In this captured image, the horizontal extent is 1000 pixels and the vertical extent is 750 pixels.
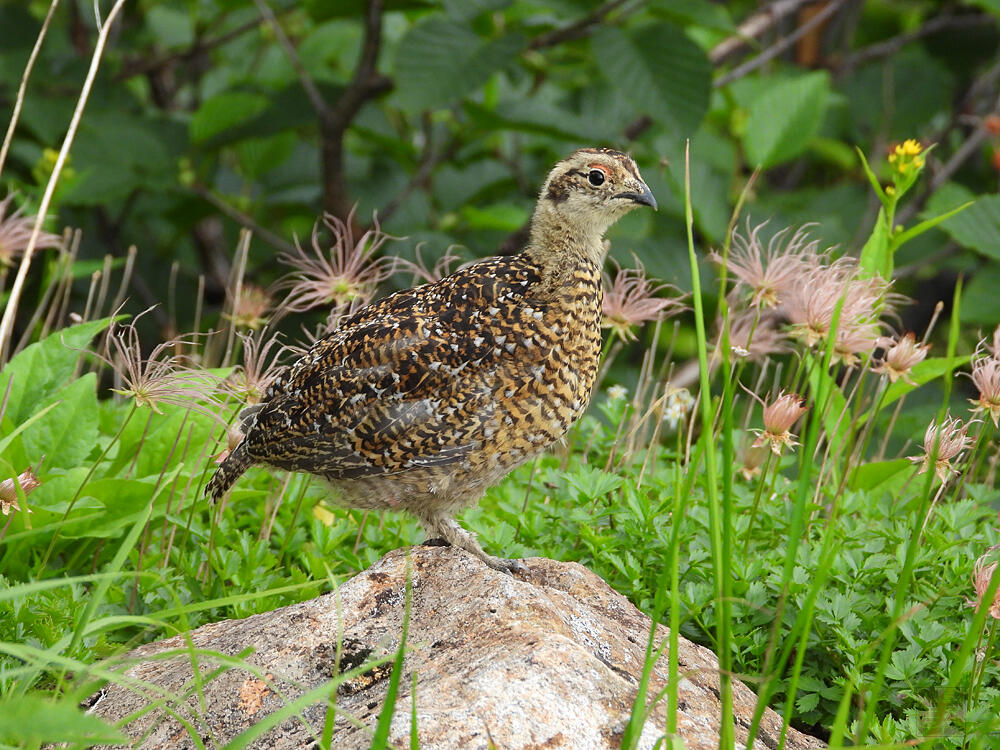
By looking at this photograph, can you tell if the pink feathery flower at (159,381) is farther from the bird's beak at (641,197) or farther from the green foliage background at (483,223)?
the bird's beak at (641,197)

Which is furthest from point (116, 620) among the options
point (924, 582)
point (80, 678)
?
point (924, 582)

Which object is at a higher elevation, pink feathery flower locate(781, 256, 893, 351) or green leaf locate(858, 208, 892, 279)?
green leaf locate(858, 208, 892, 279)

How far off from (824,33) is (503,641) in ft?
26.8

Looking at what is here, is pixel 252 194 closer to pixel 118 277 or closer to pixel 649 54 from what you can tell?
pixel 118 277

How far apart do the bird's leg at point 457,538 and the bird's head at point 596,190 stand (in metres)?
1.17

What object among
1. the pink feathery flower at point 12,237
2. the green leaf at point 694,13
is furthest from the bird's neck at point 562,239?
the pink feathery flower at point 12,237

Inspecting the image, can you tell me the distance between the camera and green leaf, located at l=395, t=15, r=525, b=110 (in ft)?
18.5

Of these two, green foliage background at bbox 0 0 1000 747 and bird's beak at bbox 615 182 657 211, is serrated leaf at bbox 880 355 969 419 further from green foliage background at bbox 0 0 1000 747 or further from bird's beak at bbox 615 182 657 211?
bird's beak at bbox 615 182 657 211

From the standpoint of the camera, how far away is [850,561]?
382cm

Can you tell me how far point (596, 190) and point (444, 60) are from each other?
1.98 m

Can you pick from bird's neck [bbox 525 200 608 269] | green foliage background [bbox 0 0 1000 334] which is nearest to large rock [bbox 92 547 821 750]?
bird's neck [bbox 525 200 608 269]

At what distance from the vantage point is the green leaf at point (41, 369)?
4527 mm

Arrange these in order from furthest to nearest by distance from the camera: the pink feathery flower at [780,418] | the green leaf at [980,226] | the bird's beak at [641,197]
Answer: the green leaf at [980,226] → the bird's beak at [641,197] → the pink feathery flower at [780,418]

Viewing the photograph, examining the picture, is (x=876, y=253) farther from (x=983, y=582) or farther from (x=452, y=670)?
(x=452, y=670)
